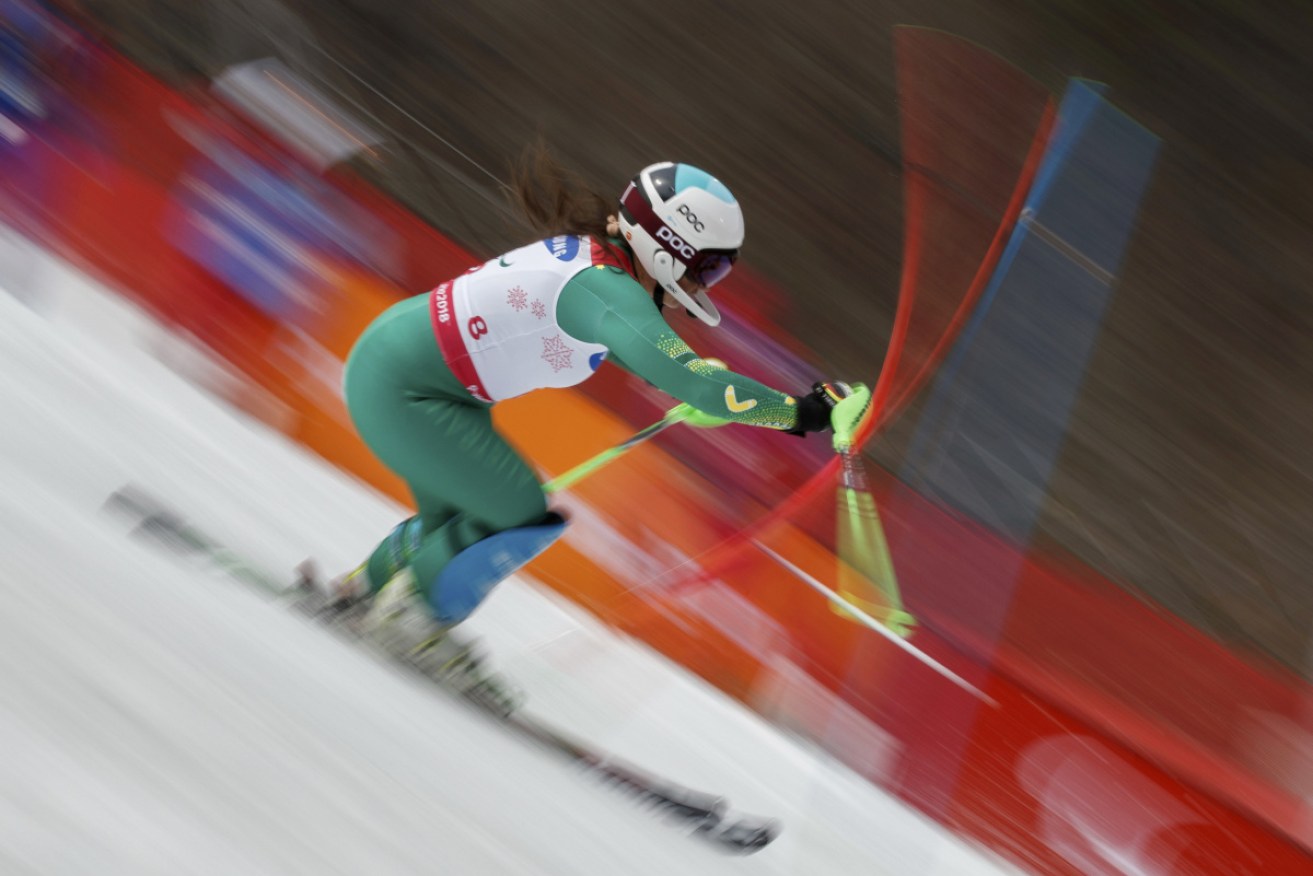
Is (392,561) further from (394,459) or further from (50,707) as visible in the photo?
(50,707)

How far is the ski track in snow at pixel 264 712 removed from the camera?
7.00 feet

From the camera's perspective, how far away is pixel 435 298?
2.61 metres

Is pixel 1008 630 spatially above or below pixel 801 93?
below

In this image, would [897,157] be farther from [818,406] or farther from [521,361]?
[521,361]

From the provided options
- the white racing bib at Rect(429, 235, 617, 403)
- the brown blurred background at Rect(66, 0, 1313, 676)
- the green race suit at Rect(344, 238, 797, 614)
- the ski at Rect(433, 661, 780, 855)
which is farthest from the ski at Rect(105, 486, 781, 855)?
the brown blurred background at Rect(66, 0, 1313, 676)

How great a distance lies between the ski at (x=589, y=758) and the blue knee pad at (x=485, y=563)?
0.18 metres

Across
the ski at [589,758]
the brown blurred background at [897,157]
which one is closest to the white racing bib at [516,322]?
the ski at [589,758]

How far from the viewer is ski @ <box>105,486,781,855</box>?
276cm

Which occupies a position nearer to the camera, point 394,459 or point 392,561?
point 394,459

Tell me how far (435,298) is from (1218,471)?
3.15 meters

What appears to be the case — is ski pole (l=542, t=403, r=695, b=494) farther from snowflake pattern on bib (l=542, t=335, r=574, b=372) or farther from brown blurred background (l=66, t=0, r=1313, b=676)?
brown blurred background (l=66, t=0, r=1313, b=676)

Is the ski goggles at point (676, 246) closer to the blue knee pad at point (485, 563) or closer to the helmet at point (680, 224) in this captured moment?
the helmet at point (680, 224)

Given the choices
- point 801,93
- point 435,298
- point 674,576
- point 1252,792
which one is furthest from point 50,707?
point 801,93

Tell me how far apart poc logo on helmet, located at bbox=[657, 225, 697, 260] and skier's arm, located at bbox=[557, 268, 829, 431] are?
0.41 ft
